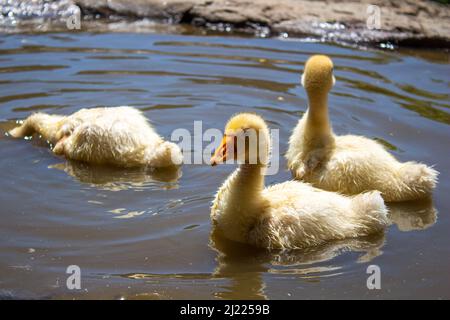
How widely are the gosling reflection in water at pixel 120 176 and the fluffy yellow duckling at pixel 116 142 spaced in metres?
0.05

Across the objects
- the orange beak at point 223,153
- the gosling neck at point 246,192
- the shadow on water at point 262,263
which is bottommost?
the shadow on water at point 262,263

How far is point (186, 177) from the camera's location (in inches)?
255

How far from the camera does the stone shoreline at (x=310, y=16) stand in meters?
10.4

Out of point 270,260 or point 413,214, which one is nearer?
point 270,260

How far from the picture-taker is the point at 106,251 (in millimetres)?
5148

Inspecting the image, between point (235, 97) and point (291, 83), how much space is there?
87 centimetres

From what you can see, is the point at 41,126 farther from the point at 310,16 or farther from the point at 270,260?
the point at 310,16

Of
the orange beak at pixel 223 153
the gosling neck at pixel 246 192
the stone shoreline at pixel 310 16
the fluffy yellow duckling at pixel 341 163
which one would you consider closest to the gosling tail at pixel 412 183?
the fluffy yellow duckling at pixel 341 163

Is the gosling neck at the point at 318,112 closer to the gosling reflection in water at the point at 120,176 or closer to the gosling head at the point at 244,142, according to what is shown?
the gosling head at the point at 244,142

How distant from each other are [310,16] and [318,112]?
4.87m

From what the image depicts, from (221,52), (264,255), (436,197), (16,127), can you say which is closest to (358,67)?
(221,52)

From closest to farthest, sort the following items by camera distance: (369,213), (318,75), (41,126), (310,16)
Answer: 1. (369,213)
2. (318,75)
3. (41,126)
4. (310,16)

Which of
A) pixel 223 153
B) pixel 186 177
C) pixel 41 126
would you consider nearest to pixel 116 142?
pixel 186 177

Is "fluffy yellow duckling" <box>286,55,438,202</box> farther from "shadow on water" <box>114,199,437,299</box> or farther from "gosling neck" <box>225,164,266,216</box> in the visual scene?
"gosling neck" <box>225,164,266,216</box>
